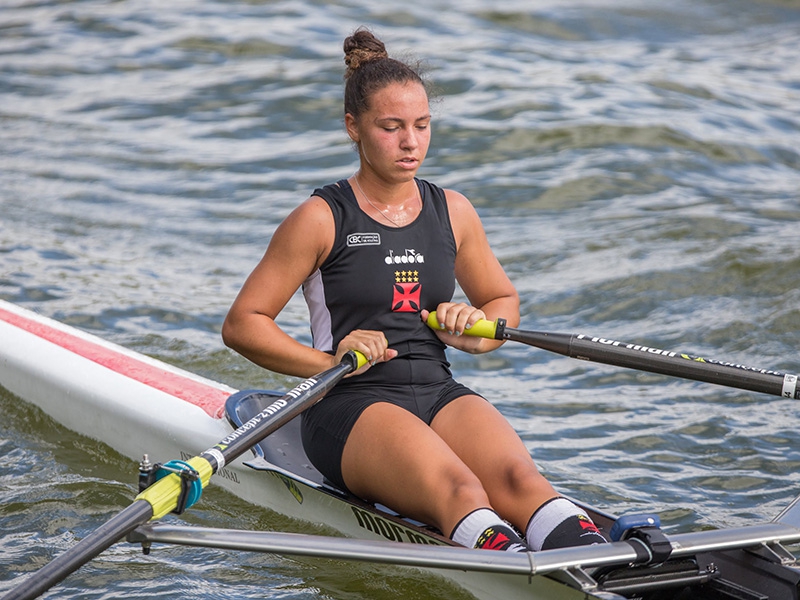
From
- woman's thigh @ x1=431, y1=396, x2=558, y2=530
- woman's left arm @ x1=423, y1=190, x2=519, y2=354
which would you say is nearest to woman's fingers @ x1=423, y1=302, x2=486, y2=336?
woman's left arm @ x1=423, y1=190, x2=519, y2=354

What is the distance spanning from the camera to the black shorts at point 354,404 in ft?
11.1

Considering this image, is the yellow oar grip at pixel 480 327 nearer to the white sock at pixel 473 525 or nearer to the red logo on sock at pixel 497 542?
the white sock at pixel 473 525

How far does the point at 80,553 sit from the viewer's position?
2494mm

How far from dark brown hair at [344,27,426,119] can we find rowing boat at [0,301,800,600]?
1.12 metres

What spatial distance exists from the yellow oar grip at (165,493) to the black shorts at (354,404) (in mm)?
670

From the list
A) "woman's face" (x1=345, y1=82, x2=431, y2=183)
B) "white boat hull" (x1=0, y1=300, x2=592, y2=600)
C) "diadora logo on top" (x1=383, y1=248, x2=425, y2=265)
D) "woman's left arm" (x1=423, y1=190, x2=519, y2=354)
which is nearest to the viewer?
"woman's face" (x1=345, y1=82, x2=431, y2=183)

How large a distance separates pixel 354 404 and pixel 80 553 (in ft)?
3.78

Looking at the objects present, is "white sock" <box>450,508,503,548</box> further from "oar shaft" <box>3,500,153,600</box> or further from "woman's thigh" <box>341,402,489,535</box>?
"oar shaft" <box>3,500,153,600</box>

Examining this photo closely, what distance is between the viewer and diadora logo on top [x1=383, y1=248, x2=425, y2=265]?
3473 mm

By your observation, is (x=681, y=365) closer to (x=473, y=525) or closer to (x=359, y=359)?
(x=473, y=525)

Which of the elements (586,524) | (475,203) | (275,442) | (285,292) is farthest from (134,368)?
(475,203)

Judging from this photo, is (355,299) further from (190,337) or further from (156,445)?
(190,337)

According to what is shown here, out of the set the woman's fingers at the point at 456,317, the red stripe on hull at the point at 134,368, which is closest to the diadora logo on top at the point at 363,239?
the woman's fingers at the point at 456,317

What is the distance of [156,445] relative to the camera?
4.42 m
